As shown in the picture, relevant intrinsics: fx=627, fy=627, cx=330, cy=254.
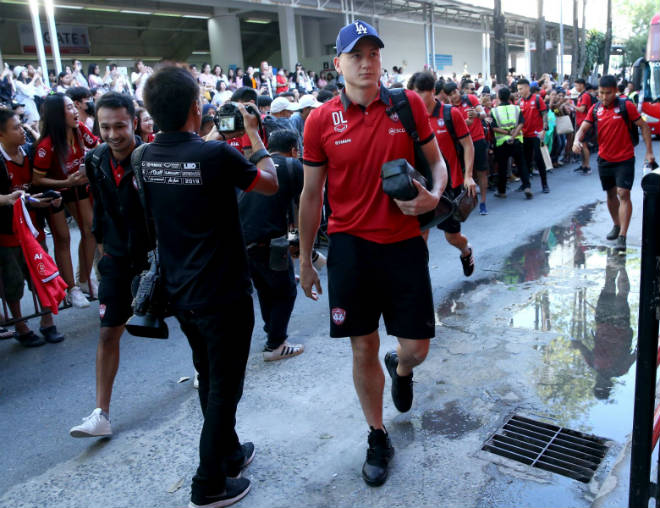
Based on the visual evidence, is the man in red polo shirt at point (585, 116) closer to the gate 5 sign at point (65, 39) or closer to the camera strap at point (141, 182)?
the camera strap at point (141, 182)

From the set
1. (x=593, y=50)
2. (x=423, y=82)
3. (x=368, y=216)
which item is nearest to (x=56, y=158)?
(x=423, y=82)

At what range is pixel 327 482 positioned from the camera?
3.17m

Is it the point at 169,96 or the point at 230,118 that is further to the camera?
the point at 230,118

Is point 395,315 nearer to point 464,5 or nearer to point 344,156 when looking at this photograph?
point 344,156

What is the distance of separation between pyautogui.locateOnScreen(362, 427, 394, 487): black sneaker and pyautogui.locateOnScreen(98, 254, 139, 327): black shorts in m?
1.62

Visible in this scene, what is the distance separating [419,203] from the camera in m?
2.88

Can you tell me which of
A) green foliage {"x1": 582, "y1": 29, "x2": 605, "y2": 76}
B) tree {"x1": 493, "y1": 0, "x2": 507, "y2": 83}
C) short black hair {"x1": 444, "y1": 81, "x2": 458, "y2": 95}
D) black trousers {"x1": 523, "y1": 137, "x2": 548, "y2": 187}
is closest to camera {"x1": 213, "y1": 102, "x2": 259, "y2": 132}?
short black hair {"x1": 444, "y1": 81, "x2": 458, "y2": 95}

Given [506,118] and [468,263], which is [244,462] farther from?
[506,118]

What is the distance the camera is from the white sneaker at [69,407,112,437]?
11.8 ft

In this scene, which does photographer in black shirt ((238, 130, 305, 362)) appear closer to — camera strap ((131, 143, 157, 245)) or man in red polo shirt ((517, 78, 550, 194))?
camera strap ((131, 143, 157, 245))

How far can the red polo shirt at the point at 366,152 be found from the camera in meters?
3.03

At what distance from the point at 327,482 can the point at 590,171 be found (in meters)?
12.8

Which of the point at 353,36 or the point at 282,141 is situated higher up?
the point at 353,36

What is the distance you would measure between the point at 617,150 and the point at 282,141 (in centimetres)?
457
